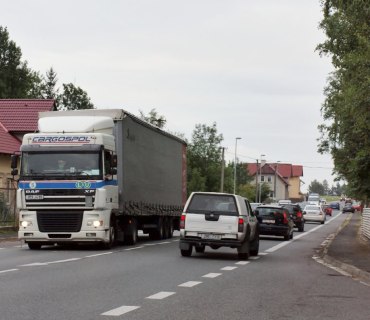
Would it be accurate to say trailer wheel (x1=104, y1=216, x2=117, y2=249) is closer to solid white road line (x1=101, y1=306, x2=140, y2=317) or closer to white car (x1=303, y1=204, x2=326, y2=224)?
solid white road line (x1=101, y1=306, x2=140, y2=317)

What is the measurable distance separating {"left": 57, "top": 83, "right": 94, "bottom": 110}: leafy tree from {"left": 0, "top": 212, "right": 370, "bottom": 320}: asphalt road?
8891 centimetres

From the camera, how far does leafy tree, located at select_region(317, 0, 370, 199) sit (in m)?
19.9

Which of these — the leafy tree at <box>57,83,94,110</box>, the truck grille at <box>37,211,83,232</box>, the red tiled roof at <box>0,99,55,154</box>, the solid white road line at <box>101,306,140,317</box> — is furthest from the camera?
the leafy tree at <box>57,83,94,110</box>

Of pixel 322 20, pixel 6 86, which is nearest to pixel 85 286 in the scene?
pixel 322 20

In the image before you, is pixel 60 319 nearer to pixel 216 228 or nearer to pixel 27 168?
pixel 216 228

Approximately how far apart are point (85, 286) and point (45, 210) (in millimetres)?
10326

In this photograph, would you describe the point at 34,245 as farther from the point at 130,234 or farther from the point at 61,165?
the point at 130,234

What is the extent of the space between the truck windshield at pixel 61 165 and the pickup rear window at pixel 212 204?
307 cm

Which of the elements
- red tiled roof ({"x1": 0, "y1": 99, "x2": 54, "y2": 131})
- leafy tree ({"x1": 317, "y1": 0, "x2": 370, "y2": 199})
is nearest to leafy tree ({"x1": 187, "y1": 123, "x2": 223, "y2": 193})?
red tiled roof ({"x1": 0, "y1": 99, "x2": 54, "y2": 131})

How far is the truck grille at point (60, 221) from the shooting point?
2255 cm

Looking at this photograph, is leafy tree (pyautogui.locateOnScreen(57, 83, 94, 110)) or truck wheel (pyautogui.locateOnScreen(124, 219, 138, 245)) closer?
truck wheel (pyautogui.locateOnScreen(124, 219, 138, 245))

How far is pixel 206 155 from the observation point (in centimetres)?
13225

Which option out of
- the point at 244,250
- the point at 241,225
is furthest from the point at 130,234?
the point at 241,225

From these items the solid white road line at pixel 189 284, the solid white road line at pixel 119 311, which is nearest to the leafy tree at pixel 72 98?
the solid white road line at pixel 189 284
